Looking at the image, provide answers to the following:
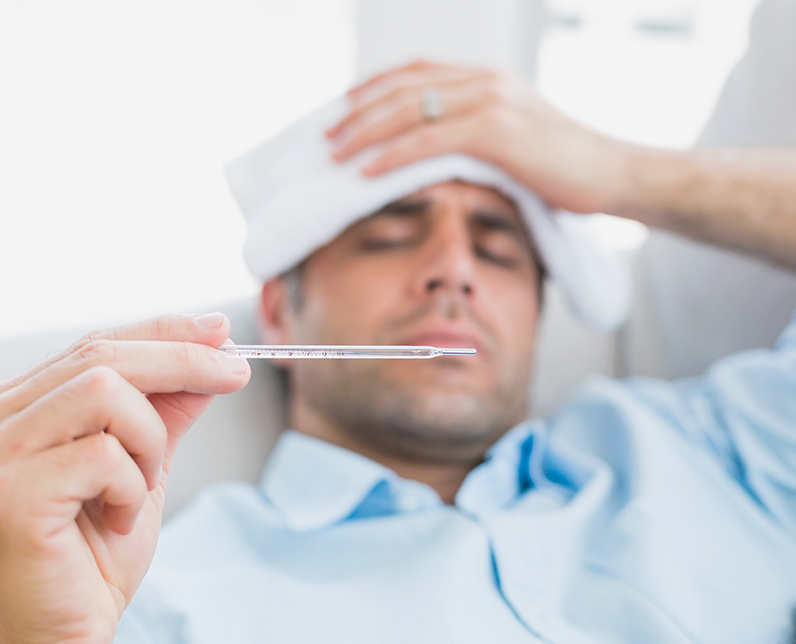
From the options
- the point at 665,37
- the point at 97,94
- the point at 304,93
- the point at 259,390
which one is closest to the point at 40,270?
the point at 97,94

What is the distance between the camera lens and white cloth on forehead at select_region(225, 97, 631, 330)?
78 centimetres

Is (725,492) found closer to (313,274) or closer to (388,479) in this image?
(388,479)

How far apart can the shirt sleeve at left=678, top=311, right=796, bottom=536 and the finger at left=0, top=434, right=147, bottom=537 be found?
726mm

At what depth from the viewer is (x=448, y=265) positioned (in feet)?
2.57

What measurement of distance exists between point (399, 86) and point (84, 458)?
65 cm

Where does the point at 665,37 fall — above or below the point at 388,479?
above

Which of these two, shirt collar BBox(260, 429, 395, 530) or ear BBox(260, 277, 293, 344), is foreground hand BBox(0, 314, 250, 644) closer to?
shirt collar BBox(260, 429, 395, 530)

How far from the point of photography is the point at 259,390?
959 millimetres

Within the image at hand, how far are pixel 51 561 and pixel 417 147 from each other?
596 mm

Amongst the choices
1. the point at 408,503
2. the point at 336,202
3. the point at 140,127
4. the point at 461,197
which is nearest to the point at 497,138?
the point at 461,197

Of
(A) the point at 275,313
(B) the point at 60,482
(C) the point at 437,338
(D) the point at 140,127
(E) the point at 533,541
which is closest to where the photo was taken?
(B) the point at 60,482

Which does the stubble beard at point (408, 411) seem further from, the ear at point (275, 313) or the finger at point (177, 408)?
the finger at point (177, 408)

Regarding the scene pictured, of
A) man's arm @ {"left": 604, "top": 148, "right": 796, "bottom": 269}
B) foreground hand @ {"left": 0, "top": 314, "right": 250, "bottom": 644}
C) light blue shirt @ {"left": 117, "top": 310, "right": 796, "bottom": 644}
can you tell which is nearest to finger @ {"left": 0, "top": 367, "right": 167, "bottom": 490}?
foreground hand @ {"left": 0, "top": 314, "right": 250, "bottom": 644}

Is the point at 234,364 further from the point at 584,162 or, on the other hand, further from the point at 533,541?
the point at 584,162
